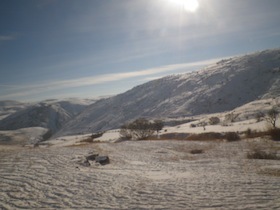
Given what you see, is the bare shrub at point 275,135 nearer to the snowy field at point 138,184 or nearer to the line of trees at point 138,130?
the snowy field at point 138,184

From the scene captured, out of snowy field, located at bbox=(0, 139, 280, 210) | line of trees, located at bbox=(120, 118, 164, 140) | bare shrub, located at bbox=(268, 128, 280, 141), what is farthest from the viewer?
line of trees, located at bbox=(120, 118, 164, 140)

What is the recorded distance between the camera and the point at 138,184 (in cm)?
1515

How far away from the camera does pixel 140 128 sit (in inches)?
2464

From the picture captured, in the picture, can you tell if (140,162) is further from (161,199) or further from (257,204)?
(257,204)

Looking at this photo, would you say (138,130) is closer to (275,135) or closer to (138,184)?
(275,135)

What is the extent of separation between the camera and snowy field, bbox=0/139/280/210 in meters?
11.9

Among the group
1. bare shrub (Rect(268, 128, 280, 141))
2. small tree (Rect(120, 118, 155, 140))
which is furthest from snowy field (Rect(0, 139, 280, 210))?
small tree (Rect(120, 118, 155, 140))

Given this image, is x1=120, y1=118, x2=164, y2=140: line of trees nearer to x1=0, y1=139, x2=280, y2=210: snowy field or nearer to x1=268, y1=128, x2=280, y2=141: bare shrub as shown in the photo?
x1=268, y1=128, x2=280, y2=141: bare shrub

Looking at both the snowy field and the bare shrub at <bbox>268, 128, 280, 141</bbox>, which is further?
the bare shrub at <bbox>268, 128, 280, 141</bbox>

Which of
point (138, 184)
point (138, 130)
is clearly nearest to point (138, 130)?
point (138, 130)

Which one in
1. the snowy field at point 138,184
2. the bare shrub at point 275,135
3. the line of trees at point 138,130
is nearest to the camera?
the snowy field at point 138,184

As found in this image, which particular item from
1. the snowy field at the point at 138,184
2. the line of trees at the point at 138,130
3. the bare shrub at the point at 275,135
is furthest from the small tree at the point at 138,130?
the snowy field at the point at 138,184

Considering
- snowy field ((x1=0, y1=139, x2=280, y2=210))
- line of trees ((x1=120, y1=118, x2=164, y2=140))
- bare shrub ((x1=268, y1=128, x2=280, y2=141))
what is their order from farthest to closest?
line of trees ((x1=120, y1=118, x2=164, y2=140)), bare shrub ((x1=268, y1=128, x2=280, y2=141)), snowy field ((x1=0, y1=139, x2=280, y2=210))

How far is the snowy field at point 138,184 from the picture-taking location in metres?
11.9
